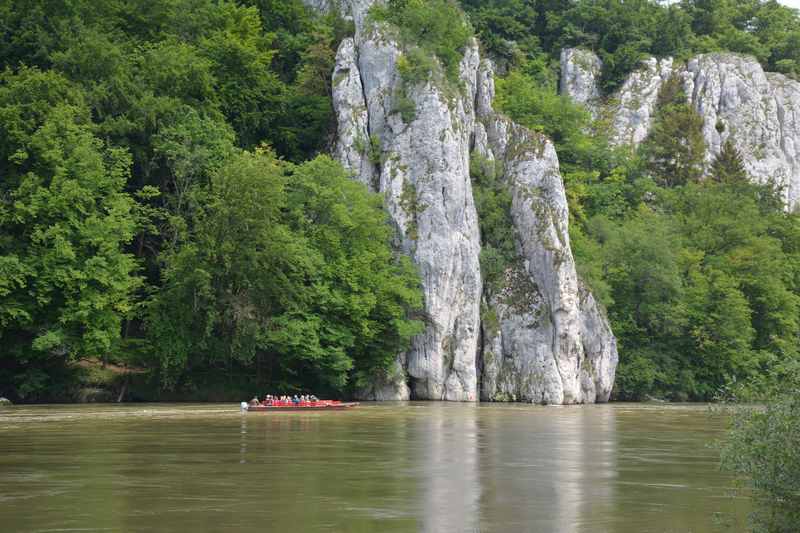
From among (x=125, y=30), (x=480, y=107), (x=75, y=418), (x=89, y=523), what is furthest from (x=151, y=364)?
(x=89, y=523)

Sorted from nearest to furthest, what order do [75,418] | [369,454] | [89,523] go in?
[89,523]
[369,454]
[75,418]

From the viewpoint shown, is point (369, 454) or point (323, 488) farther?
point (369, 454)

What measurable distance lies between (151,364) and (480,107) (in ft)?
111

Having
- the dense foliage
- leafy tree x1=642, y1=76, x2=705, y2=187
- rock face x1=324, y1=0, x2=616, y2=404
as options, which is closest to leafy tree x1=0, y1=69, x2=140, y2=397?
the dense foliage

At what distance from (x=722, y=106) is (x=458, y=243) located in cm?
5121

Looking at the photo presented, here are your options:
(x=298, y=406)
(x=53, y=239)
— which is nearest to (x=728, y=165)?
(x=298, y=406)

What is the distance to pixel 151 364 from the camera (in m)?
54.8

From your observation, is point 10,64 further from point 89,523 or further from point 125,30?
point 89,523

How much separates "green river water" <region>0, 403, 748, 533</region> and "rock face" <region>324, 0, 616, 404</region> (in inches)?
925

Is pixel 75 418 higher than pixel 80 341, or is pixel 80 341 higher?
pixel 80 341

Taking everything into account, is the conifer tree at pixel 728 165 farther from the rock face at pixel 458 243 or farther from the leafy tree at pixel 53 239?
the leafy tree at pixel 53 239

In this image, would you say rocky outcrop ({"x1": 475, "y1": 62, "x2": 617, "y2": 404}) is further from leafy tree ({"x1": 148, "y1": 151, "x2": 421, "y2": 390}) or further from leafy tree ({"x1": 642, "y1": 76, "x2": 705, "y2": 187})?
leafy tree ({"x1": 642, "y1": 76, "x2": 705, "y2": 187})

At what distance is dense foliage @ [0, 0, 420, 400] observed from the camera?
5031cm

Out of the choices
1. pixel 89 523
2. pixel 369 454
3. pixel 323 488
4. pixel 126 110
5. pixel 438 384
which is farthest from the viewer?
pixel 438 384
